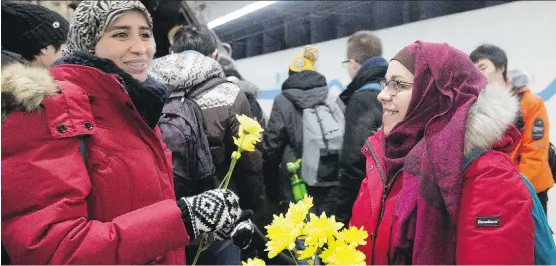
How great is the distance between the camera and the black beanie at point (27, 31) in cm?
188

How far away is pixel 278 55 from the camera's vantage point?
4.21 metres

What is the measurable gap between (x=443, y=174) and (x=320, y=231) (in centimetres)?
45

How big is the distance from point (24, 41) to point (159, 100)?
3.14 ft

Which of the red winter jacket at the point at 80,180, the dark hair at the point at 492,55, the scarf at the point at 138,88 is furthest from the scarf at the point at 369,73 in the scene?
the red winter jacket at the point at 80,180

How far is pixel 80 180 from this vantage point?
101 centimetres

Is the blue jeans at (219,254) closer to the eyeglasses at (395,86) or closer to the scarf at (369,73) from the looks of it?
the eyeglasses at (395,86)

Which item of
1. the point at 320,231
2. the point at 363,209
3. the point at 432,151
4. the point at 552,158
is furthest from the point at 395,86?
the point at 552,158

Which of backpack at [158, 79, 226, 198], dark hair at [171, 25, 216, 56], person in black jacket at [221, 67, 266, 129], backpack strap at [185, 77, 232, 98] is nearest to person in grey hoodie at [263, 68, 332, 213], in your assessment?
person in black jacket at [221, 67, 266, 129]

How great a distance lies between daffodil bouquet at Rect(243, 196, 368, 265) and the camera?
2.79 ft

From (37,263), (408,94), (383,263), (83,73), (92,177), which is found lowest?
(383,263)

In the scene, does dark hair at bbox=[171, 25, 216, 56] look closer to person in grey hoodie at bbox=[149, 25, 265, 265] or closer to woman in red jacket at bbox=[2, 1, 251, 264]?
person in grey hoodie at bbox=[149, 25, 265, 265]

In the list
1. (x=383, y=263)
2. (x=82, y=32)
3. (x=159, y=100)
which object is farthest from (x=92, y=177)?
(x=383, y=263)

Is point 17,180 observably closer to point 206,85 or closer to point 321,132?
point 206,85

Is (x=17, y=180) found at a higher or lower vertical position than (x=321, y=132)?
higher
